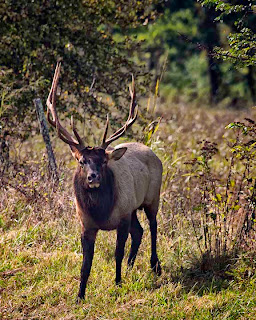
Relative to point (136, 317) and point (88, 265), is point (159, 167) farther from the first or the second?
point (136, 317)

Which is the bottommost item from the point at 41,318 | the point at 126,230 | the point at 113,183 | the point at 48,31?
the point at 41,318

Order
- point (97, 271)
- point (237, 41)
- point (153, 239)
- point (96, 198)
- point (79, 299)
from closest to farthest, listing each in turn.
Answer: point (79, 299), point (96, 198), point (237, 41), point (97, 271), point (153, 239)

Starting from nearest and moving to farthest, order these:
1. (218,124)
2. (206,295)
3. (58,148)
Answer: (206,295) → (58,148) → (218,124)

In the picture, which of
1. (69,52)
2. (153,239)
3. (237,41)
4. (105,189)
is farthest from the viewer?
(69,52)

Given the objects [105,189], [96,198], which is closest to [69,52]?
[105,189]

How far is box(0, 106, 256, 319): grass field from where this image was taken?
5.83 meters

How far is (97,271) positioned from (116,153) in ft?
4.66

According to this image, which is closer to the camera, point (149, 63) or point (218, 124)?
point (218, 124)

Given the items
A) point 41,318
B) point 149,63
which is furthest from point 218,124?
point 149,63

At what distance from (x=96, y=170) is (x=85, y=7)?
472cm

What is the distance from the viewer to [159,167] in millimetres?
7410

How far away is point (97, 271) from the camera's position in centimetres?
673

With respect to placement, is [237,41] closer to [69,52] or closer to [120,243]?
[120,243]

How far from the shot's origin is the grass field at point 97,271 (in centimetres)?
583
